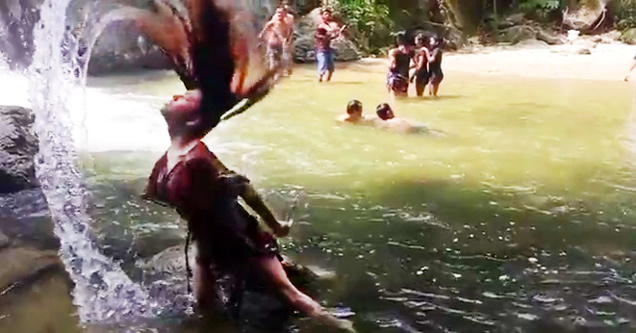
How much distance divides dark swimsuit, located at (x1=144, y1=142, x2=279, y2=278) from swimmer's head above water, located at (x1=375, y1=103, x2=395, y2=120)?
1.25 ft

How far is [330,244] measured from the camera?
5.76ft

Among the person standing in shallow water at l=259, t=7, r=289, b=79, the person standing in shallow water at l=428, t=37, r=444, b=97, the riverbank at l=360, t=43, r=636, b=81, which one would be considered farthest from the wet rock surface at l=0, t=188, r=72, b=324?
the person standing in shallow water at l=428, t=37, r=444, b=97

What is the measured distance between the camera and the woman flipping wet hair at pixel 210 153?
5.65 ft

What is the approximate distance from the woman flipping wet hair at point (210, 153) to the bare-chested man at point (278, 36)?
0.04 meters

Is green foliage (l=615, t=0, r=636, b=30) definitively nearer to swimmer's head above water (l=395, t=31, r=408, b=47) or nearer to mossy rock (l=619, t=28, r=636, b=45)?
mossy rock (l=619, t=28, r=636, b=45)

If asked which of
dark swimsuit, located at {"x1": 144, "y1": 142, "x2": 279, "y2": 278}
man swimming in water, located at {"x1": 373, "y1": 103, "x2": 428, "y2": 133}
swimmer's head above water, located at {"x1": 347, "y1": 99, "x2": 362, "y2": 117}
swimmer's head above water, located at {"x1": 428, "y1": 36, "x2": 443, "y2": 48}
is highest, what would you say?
swimmer's head above water, located at {"x1": 428, "y1": 36, "x2": 443, "y2": 48}

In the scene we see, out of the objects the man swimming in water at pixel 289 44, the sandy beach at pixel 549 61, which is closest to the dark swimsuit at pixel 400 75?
the sandy beach at pixel 549 61

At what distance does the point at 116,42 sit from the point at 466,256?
3.08 ft

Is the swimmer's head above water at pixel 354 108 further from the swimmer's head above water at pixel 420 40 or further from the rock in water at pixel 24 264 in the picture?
the rock in water at pixel 24 264

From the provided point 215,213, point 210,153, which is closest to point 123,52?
point 210,153

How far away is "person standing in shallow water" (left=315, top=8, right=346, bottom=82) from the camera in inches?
71.6

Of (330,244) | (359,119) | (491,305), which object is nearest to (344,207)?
(330,244)

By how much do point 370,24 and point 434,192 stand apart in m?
0.43

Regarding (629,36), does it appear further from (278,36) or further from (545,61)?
(278,36)
